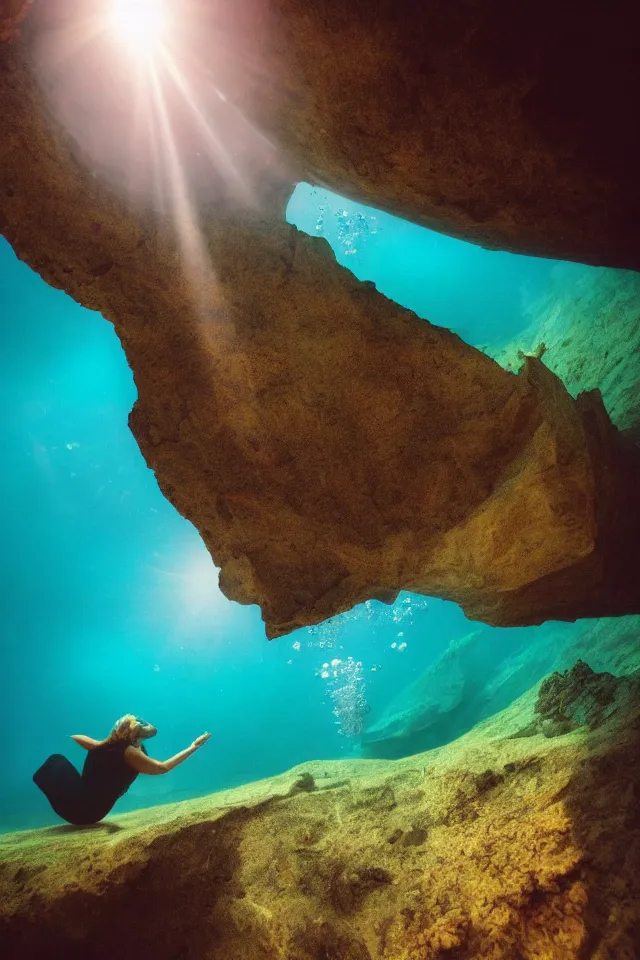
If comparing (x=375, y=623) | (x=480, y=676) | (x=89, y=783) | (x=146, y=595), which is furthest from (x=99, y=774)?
(x=375, y=623)

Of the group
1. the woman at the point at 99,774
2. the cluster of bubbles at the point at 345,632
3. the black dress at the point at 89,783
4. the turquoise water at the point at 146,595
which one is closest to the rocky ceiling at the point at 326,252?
the woman at the point at 99,774

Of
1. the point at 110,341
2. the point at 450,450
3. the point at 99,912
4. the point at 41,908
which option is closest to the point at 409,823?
the point at 99,912

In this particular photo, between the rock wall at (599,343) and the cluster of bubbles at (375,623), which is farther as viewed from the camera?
the cluster of bubbles at (375,623)

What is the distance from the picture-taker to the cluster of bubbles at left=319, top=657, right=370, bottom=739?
41.3 meters

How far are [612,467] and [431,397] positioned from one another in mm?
1854

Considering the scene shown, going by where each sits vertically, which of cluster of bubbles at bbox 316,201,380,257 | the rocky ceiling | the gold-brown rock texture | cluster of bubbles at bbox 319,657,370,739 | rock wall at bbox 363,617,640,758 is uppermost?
cluster of bubbles at bbox 316,201,380,257

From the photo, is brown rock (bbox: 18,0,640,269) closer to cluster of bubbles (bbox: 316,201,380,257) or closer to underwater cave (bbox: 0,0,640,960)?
underwater cave (bbox: 0,0,640,960)

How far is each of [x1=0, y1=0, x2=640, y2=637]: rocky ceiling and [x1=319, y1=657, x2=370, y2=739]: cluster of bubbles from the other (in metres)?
A: 38.2

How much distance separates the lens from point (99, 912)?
2.39 m

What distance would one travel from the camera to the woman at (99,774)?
3500mm

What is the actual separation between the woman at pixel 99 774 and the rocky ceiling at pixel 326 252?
5.18 ft

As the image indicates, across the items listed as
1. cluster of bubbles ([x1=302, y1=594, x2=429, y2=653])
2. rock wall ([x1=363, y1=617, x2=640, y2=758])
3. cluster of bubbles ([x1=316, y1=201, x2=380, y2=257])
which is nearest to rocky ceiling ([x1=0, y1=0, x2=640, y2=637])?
rock wall ([x1=363, y1=617, x2=640, y2=758])

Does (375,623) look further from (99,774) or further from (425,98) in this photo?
(425,98)

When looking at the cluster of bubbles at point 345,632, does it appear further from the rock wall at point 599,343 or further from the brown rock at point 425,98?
the brown rock at point 425,98
